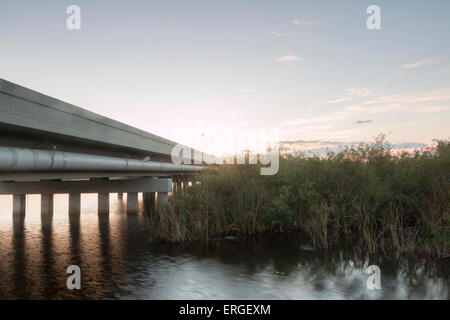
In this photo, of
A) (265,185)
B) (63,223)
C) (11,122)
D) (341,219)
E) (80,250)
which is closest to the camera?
(11,122)

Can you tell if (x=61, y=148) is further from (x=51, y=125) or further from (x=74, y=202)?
(x=74, y=202)

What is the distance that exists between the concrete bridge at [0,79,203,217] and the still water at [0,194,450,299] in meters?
3.43

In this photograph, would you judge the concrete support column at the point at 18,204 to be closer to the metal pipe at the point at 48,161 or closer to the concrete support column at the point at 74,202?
the concrete support column at the point at 74,202

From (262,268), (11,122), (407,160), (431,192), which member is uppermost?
(11,122)

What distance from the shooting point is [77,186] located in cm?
3089

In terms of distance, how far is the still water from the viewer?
10.4 m

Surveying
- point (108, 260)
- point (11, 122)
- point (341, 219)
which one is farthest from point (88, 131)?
point (341, 219)

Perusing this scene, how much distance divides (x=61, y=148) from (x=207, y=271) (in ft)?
37.7

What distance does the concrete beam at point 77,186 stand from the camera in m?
30.5

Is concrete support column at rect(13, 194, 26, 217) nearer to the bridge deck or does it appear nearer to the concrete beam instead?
the concrete beam

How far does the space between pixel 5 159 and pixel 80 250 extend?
536cm

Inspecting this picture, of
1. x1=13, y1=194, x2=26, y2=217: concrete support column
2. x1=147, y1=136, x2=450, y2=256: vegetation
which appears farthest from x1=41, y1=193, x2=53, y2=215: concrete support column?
x1=147, y1=136, x2=450, y2=256: vegetation
